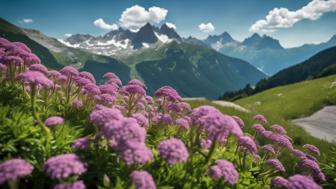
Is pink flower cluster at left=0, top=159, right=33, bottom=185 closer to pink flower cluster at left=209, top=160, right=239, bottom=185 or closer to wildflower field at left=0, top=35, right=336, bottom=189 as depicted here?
wildflower field at left=0, top=35, right=336, bottom=189

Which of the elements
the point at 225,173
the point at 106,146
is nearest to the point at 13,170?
the point at 106,146

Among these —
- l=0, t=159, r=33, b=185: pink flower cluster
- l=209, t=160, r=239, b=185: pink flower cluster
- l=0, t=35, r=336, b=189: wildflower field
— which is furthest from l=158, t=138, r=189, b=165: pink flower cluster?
l=0, t=159, r=33, b=185: pink flower cluster

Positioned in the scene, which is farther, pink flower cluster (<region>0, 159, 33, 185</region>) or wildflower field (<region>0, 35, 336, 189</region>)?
wildflower field (<region>0, 35, 336, 189</region>)

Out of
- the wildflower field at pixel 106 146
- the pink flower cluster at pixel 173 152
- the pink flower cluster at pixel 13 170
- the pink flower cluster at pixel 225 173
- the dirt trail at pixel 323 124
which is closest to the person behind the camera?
the pink flower cluster at pixel 13 170

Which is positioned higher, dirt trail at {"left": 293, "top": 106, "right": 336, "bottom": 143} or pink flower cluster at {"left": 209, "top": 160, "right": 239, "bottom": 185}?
pink flower cluster at {"left": 209, "top": 160, "right": 239, "bottom": 185}

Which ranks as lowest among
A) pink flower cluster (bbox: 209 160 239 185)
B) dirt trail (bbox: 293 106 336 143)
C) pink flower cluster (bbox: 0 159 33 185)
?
dirt trail (bbox: 293 106 336 143)

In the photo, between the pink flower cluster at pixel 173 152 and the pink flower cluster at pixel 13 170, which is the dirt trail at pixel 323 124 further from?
the pink flower cluster at pixel 13 170

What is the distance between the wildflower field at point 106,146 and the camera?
5.66 metres

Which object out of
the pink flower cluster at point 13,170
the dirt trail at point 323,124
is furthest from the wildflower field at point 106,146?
the dirt trail at point 323,124

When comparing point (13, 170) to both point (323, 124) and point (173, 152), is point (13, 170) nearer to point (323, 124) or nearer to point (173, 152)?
point (173, 152)

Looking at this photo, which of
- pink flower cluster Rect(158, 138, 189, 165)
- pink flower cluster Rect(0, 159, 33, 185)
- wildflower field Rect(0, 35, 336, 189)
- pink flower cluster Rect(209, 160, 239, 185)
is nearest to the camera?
pink flower cluster Rect(0, 159, 33, 185)

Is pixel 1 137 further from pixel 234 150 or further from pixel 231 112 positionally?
pixel 231 112

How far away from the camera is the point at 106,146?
7.81m

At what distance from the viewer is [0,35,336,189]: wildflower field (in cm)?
566
